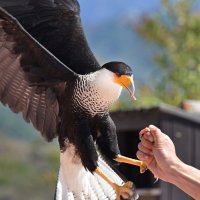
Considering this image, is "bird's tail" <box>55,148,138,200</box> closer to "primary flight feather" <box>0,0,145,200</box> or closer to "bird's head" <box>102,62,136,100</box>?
"primary flight feather" <box>0,0,145,200</box>

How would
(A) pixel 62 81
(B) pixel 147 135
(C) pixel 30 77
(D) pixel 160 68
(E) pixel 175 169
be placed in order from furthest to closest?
(D) pixel 160 68 < (C) pixel 30 77 < (A) pixel 62 81 < (B) pixel 147 135 < (E) pixel 175 169

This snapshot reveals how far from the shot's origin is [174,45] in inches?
492

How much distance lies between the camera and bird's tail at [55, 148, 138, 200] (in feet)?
15.7

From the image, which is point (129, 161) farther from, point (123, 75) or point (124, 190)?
point (123, 75)

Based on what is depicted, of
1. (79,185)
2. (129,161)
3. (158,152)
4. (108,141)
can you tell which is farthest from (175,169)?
(79,185)

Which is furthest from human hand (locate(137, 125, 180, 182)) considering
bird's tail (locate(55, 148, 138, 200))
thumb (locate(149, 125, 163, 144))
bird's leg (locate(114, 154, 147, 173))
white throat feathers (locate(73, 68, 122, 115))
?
bird's tail (locate(55, 148, 138, 200))

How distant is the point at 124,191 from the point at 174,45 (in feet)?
27.0

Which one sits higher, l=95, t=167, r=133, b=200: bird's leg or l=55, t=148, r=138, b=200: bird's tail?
l=95, t=167, r=133, b=200: bird's leg

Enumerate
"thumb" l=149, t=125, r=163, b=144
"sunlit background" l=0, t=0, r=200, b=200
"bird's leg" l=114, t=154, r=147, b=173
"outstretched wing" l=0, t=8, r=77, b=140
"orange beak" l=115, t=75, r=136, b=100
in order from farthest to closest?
"sunlit background" l=0, t=0, r=200, b=200, "outstretched wing" l=0, t=8, r=77, b=140, "orange beak" l=115, t=75, r=136, b=100, "bird's leg" l=114, t=154, r=147, b=173, "thumb" l=149, t=125, r=163, b=144

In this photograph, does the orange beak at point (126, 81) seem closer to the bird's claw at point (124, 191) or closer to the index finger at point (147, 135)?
the bird's claw at point (124, 191)

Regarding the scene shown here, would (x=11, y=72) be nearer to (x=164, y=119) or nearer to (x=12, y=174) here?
(x=164, y=119)

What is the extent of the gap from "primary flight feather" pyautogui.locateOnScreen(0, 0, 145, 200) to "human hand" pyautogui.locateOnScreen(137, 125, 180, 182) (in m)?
1.08

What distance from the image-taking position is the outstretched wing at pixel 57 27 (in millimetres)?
4820

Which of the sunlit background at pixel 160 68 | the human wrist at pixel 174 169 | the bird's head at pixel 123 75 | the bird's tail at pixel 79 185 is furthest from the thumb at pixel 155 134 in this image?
the sunlit background at pixel 160 68
